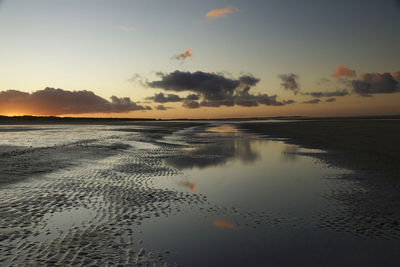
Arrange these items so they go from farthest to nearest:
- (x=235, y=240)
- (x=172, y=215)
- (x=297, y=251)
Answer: (x=172, y=215) < (x=235, y=240) < (x=297, y=251)

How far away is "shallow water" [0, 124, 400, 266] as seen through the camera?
6527 mm

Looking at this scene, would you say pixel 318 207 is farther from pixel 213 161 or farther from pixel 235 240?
pixel 213 161

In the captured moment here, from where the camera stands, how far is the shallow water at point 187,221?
257 inches

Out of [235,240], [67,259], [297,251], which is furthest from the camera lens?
[235,240]

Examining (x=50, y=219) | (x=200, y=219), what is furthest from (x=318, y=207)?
(x=50, y=219)

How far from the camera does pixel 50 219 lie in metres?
8.96

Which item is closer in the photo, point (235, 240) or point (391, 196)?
point (235, 240)

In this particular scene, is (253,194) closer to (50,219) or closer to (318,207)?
(318,207)

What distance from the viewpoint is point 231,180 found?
14.7 metres

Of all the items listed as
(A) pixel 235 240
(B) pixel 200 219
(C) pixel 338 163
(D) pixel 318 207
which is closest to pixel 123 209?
(B) pixel 200 219

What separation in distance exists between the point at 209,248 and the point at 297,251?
2.18m

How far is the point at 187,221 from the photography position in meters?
8.97

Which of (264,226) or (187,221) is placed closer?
(264,226)

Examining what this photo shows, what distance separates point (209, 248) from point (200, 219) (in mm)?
2146
